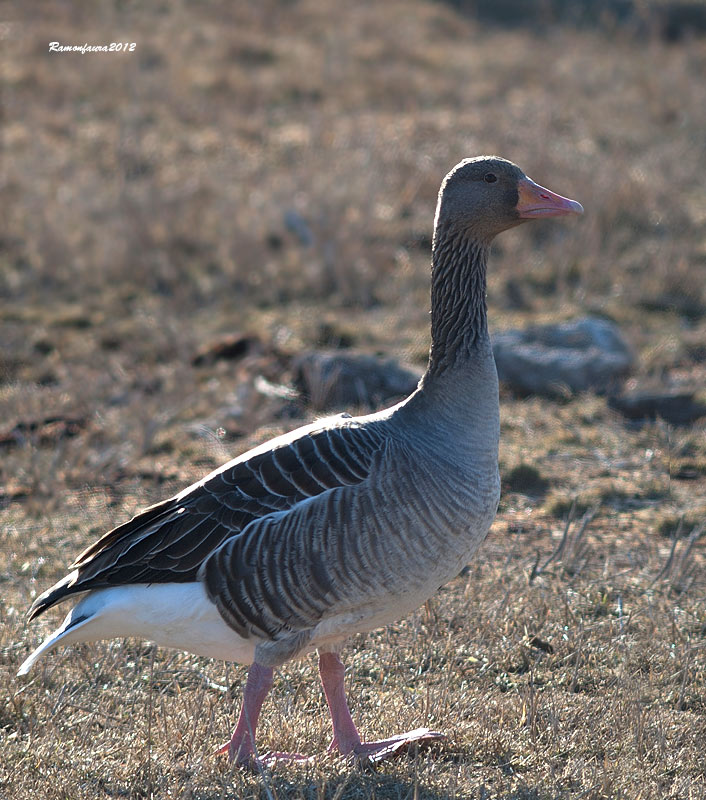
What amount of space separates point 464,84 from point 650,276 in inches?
280

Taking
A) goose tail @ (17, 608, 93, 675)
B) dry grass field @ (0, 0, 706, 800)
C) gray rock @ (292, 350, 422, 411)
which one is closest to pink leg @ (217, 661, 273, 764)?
dry grass field @ (0, 0, 706, 800)

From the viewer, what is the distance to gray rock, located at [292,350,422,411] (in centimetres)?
792

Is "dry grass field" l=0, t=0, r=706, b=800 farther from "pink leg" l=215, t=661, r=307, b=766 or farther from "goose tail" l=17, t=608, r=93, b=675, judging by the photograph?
"goose tail" l=17, t=608, r=93, b=675

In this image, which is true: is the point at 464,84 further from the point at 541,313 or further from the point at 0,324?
the point at 0,324

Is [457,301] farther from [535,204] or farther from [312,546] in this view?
[312,546]

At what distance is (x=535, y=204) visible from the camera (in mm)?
4562

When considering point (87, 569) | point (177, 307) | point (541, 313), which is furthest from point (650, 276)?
point (87, 569)

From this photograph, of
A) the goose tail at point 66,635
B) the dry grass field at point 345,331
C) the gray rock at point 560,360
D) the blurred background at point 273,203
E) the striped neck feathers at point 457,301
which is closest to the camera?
the goose tail at point 66,635

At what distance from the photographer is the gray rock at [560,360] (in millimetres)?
8438

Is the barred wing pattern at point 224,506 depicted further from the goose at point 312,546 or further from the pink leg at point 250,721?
the pink leg at point 250,721

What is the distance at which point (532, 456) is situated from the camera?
24.3ft

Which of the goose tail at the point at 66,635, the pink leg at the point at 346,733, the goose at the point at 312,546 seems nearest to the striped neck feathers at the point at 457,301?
the goose at the point at 312,546

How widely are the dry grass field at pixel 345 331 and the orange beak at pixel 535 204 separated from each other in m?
1.97

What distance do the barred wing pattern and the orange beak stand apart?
1.19 m
